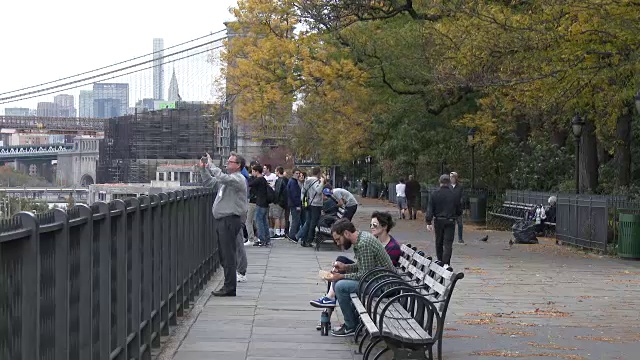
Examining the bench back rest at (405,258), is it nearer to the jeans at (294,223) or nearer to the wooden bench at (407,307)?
the wooden bench at (407,307)

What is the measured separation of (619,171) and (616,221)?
6.86 m

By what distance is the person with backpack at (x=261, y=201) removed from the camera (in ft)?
77.6

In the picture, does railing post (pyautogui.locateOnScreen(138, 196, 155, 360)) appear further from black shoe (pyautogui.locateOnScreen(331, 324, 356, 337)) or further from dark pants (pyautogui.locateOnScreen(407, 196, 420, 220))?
dark pants (pyautogui.locateOnScreen(407, 196, 420, 220))

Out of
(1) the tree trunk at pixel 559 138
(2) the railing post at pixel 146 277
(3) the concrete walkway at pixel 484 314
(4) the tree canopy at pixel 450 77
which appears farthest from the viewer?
(1) the tree trunk at pixel 559 138

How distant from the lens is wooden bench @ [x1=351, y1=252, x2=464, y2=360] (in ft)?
27.8

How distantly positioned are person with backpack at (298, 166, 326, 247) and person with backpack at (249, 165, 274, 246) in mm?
858

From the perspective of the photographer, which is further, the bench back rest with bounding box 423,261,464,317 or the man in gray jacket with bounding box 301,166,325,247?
the man in gray jacket with bounding box 301,166,325,247

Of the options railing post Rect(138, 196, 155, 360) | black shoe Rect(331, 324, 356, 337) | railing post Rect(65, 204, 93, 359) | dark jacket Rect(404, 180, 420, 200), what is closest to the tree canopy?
dark jacket Rect(404, 180, 420, 200)

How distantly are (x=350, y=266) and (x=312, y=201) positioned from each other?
13295mm

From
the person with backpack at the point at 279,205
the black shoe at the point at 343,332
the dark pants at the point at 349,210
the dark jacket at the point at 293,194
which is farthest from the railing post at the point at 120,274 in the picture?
the dark jacket at the point at 293,194

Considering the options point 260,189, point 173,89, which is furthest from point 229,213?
point 173,89

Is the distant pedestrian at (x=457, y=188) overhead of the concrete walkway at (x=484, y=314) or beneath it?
overhead

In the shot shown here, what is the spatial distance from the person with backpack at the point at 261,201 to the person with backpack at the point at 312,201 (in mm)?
858

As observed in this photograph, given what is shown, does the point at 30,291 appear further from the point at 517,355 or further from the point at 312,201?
the point at 312,201
